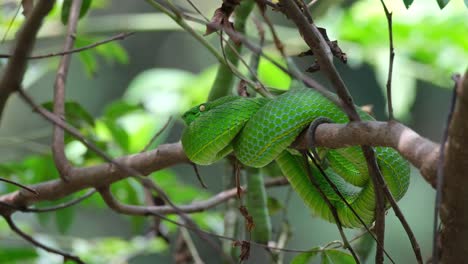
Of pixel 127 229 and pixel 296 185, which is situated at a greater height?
pixel 296 185

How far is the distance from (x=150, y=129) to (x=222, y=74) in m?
0.91

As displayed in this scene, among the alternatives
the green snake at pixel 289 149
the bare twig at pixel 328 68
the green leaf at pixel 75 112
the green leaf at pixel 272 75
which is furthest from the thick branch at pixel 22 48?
the green leaf at pixel 272 75

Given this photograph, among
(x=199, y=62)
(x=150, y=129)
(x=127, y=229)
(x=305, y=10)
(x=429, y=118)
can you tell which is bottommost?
(x=127, y=229)

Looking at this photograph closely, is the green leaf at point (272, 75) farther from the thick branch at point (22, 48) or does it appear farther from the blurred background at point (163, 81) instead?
the thick branch at point (22, 48)

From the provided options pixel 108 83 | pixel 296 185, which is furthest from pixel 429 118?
pixel 296 185

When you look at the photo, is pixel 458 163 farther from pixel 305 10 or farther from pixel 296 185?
pixel 296 185

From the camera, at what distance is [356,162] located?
6.11 feet

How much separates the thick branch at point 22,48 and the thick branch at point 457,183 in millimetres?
732

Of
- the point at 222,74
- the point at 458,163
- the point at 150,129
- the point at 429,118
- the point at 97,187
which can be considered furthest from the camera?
the point at 429,118

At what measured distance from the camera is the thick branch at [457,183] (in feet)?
3.71

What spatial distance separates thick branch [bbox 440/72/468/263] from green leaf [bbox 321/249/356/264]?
2.23 feet

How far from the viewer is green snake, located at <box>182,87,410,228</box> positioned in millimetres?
1932

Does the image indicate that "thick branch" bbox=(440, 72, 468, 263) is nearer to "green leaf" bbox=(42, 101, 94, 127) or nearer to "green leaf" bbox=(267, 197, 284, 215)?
"green leaf" bbox=(267, 197, 284, 215)

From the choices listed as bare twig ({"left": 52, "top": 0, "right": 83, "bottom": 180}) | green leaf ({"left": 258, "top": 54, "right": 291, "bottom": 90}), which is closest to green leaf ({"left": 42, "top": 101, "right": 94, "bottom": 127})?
bare twig ({"left": 52, "top": 0, "right": 83, "bottom": 180})
